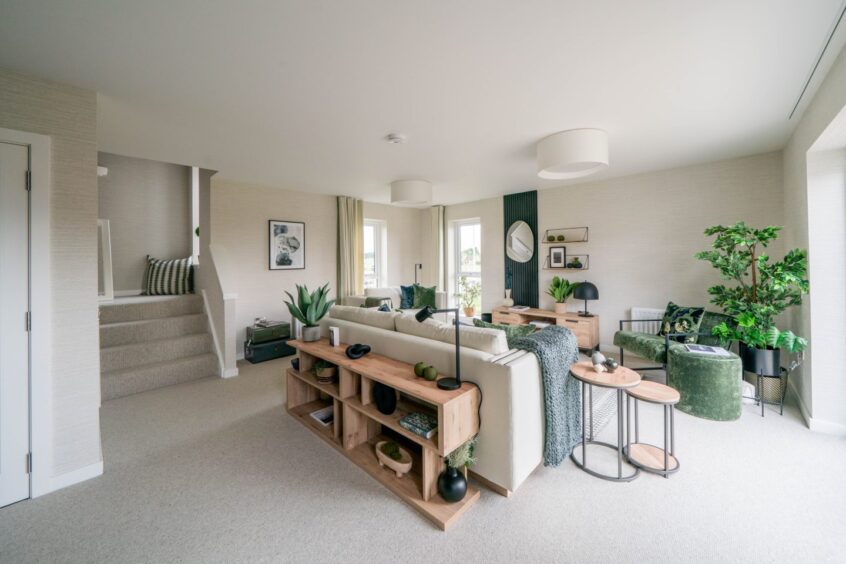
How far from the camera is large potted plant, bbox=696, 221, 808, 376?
257 centimetres

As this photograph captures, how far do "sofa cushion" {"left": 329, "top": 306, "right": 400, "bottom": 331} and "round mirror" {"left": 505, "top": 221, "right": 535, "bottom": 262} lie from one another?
3.31 metres

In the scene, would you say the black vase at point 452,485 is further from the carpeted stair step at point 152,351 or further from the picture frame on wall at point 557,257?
the picture frame on wall at point 557,257

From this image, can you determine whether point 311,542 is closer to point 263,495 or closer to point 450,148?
point 263,495

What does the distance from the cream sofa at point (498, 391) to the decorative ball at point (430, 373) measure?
13cm

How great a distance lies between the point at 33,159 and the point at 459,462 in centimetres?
298

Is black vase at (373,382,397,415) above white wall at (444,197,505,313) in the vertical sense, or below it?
below

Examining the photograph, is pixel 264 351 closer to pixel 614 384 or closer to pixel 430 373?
pixel 430 373

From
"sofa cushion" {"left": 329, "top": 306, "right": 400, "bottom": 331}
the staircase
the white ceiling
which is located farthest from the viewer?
the staircase

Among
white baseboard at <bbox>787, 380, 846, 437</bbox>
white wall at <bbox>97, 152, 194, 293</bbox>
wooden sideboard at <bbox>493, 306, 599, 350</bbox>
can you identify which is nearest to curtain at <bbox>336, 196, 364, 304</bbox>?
white wall at <bbox>97, 152, 194, 293</bbox>

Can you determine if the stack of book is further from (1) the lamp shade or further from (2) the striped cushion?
(2) the striped cushion

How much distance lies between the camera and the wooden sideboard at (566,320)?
4410 millimetres

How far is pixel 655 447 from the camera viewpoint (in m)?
2.30

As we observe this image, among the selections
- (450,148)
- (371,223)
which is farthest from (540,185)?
(371,223)

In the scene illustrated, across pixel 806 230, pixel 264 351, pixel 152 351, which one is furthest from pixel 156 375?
pixel 806 230
